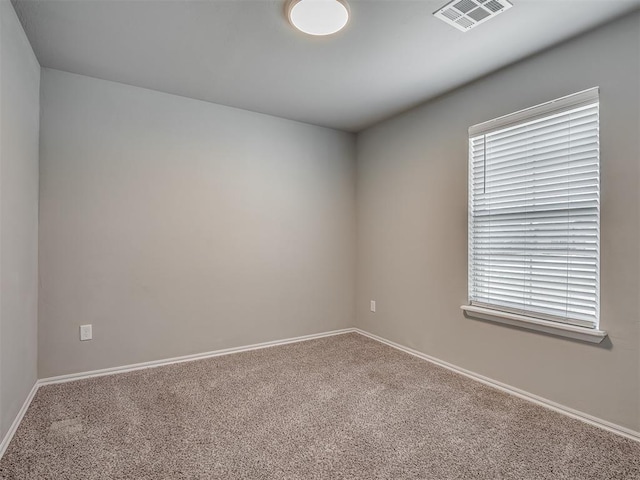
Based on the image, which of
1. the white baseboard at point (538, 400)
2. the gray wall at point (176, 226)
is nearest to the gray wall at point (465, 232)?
the white baseboard at point (538, 400)

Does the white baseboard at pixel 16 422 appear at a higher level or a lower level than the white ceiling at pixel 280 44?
lower

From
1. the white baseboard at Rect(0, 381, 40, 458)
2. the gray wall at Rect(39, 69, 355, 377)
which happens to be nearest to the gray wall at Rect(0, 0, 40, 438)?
the white baseboard at Rect(0, 381, 40, 458)

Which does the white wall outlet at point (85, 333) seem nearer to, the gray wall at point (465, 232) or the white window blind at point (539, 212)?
the gray wall at point (465, 232)

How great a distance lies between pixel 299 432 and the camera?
1970 mm

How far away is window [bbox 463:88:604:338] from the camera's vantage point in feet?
7.00

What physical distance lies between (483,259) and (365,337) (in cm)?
168

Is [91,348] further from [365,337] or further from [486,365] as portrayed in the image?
[486,365]

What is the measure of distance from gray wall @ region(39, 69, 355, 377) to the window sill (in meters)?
1.71

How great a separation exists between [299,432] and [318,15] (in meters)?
2.34

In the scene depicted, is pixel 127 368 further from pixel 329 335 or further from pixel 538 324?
pixel 538 324

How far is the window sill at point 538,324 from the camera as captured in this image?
6.81 ft

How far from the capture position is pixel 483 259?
9.06ft

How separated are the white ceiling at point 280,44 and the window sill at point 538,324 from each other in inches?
71.1

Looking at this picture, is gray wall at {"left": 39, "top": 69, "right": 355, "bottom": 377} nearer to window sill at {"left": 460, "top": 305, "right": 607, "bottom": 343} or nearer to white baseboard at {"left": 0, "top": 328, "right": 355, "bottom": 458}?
white baseboard at {"left": 0, "top": 328, "right": 355, "bottom": 458}
